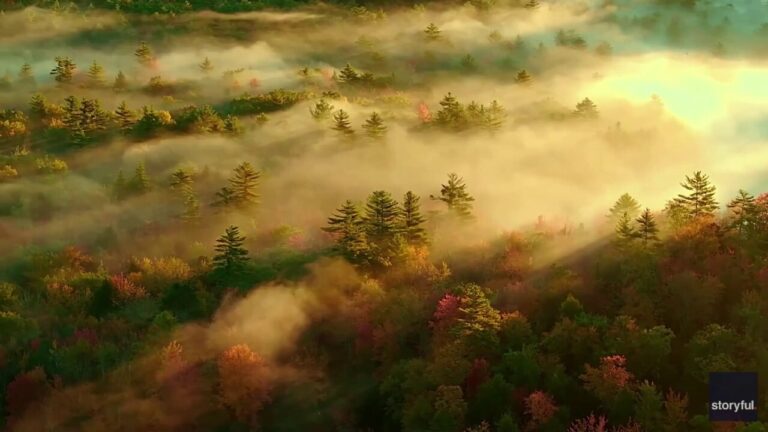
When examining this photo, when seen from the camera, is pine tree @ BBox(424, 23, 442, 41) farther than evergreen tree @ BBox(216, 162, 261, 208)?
Yes

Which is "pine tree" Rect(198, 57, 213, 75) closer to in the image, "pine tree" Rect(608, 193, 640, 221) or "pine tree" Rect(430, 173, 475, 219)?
"pine tree" Rect(430, 173, 475, 219)

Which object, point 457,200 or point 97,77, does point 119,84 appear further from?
point 457,200

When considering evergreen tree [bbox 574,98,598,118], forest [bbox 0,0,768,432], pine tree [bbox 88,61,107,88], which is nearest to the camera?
forest [bbox 0,0,768,432]

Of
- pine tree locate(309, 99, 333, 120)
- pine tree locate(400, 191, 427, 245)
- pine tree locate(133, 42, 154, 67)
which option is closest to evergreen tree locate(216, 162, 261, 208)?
pine tree locate(400, 191, 427, 245)

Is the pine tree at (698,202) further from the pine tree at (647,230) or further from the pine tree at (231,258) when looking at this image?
the pine tree at (231,258)

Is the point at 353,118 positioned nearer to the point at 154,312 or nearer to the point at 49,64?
the point at 154,312

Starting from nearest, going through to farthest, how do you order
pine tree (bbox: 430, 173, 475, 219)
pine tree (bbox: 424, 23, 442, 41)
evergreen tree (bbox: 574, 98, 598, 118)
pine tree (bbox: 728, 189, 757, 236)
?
pine tree (bbox: 728, 189, 757, 236) → pine tree (bbox: 430, 173, 475, 219) → evergreen tree (bbox: 574, 98, 598, 118) → pine tree (bbox: 424, 23, 442, 41)

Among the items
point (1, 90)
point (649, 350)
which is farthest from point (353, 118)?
point (649, 350)

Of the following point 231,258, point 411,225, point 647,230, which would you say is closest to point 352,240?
point 411,225
